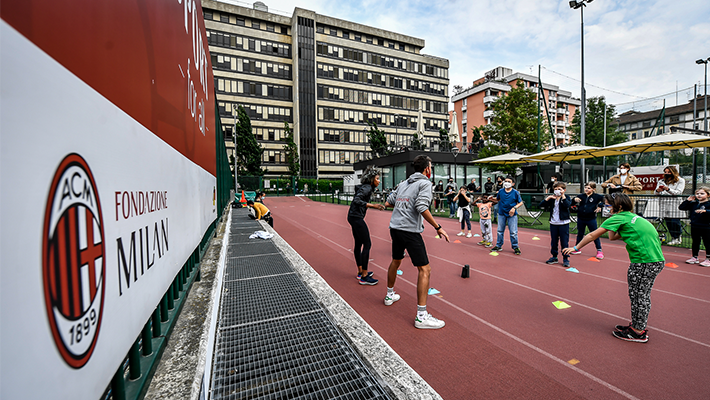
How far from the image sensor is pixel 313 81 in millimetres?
59000

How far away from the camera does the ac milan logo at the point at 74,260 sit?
0.89m

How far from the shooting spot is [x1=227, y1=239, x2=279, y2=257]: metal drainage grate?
7.13m

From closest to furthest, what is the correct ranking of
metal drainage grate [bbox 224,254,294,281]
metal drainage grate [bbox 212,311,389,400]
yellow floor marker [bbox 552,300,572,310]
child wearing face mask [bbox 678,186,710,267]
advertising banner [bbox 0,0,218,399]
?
1. advertising banner [bbox 0,0,218,399]
2. metal drainage grate [bbox 212,311,389,400]
3. yellow floor marker [bbox 552,300,572,310]
4. metal drainage grate [bbox 224,254,294,281]
5. child wearing face mask [bbox 678,186,710,267]

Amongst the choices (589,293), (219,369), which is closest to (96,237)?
(219,369)

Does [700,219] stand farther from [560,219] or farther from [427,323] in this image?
[427,323]

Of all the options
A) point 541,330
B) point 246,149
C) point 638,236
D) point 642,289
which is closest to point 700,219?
point 638,236

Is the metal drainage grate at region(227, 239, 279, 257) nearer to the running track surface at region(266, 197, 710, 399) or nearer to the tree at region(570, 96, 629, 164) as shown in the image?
the running track surface at region(266, 197, 710, 399)

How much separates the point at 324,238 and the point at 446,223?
675 cm

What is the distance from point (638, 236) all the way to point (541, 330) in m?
1.65

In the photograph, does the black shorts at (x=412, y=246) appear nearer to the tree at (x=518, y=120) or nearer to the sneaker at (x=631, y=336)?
the sneaker at (x=631, y=336)

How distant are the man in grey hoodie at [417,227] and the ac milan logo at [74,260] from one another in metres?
3.41

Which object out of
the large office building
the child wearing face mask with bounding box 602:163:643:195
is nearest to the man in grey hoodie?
the child wearing face mask with bounding box 602:163:643:195

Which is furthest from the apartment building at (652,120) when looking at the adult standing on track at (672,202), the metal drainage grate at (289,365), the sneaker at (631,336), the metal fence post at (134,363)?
the metal fence post at (134,363)

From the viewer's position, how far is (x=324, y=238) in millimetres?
11500
